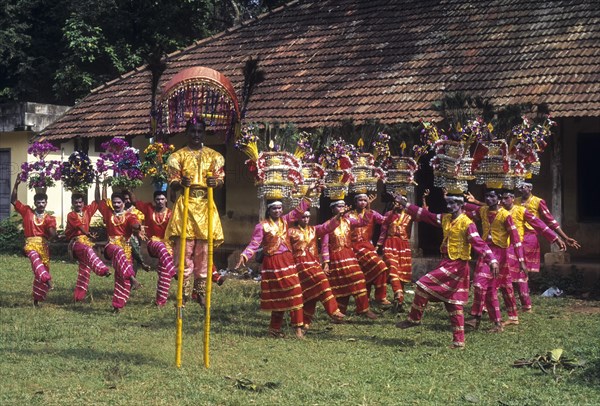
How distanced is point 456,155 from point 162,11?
55.5 ft

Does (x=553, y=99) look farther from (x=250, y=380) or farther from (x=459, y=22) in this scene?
(x=250, y=380)

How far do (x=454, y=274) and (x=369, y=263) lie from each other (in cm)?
251

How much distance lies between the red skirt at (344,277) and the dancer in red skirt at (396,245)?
0.96m

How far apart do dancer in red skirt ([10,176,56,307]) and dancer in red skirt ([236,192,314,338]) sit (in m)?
3.47

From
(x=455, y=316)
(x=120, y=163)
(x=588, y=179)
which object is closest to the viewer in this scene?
(x=455, y=316)

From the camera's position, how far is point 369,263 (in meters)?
12.1

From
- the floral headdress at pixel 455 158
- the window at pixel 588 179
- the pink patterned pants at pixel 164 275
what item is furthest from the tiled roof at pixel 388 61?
the pink patterned pants at pixel 164 275

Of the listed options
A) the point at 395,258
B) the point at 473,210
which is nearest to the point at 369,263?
the point at 395,258

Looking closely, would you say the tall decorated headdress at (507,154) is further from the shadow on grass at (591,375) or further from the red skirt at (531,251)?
the shadow on grass at (591,375)

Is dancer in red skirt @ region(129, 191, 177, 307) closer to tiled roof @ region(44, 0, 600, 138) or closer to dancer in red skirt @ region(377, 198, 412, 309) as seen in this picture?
dancer in red skirt @ region(377, 198, 412, 309)

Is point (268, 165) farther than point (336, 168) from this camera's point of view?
No

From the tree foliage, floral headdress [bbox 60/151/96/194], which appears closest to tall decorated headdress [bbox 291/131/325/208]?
floral headdress [bbox 60/151/96/194]

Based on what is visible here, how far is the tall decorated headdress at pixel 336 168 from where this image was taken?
35.4 ft

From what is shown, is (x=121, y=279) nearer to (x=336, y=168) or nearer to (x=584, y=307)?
(x=336, y=168)
